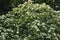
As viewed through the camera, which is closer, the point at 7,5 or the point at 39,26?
the point at 39,26

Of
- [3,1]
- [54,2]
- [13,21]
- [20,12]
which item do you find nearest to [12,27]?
[13,21]

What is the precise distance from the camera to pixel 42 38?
3527 millimetres

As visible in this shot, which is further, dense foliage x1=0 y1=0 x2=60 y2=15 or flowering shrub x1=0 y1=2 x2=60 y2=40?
dense foliage x1=0 y1=0 x2=60 y2=15

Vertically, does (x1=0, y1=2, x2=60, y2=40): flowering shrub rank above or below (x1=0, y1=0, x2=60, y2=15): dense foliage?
below

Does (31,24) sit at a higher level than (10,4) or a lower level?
lower

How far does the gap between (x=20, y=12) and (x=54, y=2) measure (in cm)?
159

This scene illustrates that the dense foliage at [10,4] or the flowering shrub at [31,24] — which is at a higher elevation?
the dense foliage at [10,4]

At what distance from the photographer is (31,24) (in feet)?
12.0

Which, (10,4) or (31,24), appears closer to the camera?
(31,24)

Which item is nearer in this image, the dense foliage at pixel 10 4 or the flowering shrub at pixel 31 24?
the flowering shrub at pixel 31 24

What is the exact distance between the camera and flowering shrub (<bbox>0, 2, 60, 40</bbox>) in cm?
356

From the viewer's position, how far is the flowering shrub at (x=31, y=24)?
11.7 ft

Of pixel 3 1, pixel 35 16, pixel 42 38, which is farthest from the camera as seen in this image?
pixel 3 1

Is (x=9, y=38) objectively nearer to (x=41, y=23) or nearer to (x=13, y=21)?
(x=13, y=21)
